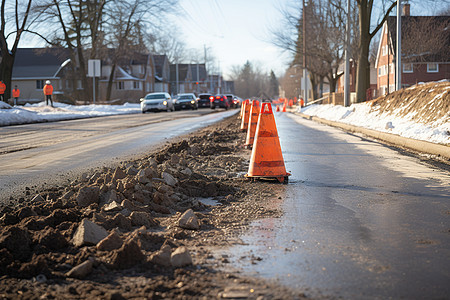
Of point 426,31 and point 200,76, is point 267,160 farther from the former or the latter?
point 200,76

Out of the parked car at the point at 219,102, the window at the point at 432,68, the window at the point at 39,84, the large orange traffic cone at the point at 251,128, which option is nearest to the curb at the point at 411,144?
the large orange traffic cone at the point at 251,128

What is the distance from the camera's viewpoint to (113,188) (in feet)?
20.1

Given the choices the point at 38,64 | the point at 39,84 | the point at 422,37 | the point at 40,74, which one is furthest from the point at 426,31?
the point at 38,64

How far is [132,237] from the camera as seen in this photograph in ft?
14.4

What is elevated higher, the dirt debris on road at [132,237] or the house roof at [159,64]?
the house roof at [159,64]

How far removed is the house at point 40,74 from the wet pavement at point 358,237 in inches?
2540

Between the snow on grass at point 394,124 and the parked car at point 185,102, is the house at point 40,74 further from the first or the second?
the snow on grass at point 394,124

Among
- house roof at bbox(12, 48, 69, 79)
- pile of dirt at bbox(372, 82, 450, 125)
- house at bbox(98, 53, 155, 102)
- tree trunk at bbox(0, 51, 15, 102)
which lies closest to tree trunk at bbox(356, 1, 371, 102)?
pile of dirt at bbox(372, 82, 450, 125)

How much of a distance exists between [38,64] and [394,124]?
65.2m

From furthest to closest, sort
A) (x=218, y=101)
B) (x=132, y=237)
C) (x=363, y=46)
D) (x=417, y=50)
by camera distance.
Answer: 1. (x=218, y=101)
2. (x=417, y=50)
3. (x=363, y=46)
4. (x=132, y=237)

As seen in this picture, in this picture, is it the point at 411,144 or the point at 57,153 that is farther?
the point at 411,144

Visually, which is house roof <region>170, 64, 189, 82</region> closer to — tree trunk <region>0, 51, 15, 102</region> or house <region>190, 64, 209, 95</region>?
house <region>190, 64, 209, 95</region>

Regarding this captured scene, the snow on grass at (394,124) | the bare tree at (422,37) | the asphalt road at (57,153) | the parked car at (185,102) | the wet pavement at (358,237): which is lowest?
the wet pavement at (358,237)

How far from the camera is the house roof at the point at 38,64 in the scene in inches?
2798
